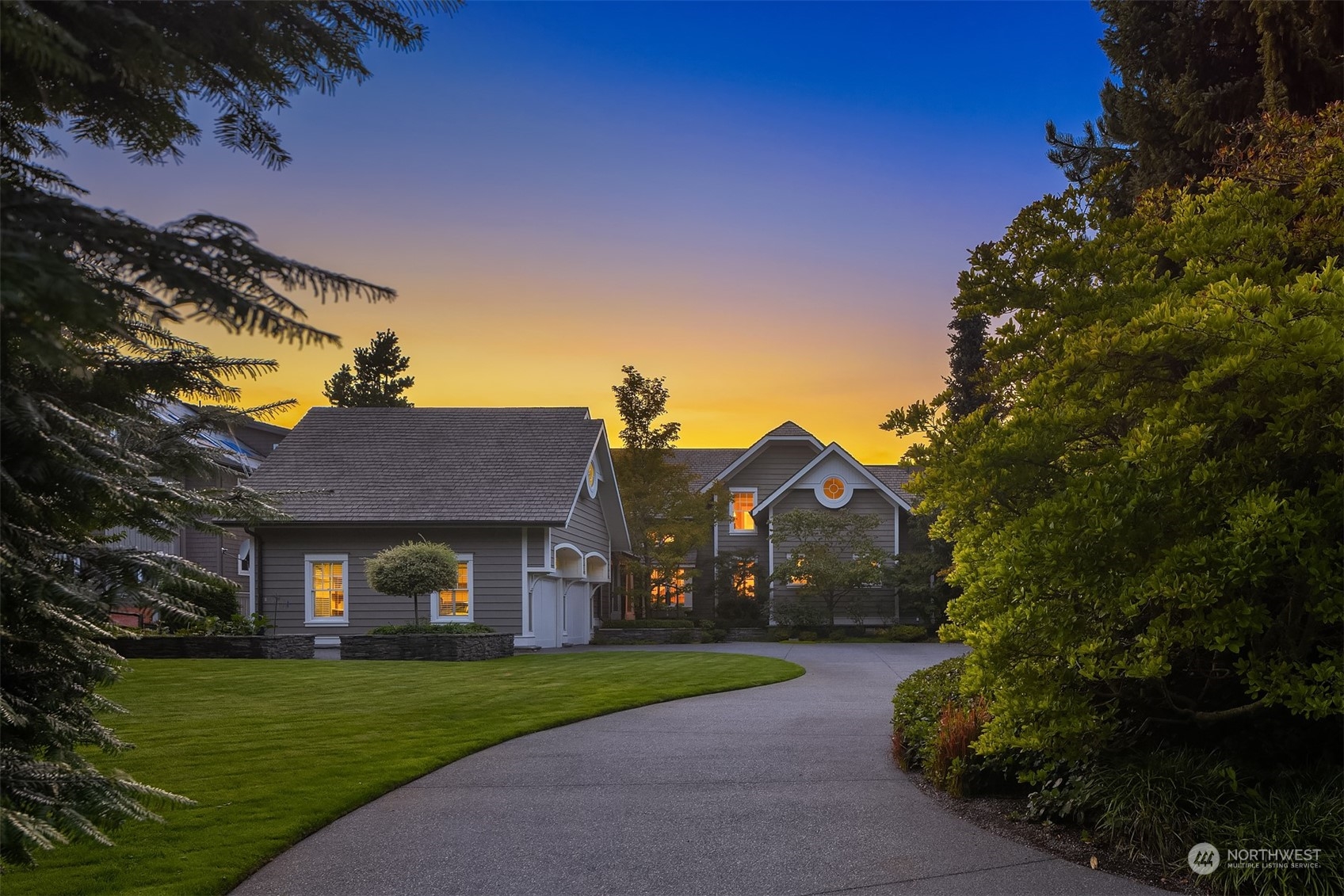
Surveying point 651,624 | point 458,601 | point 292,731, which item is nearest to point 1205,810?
point 292,731

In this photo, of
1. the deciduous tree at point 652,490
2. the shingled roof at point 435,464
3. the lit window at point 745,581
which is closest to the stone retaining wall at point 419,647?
the shingled roof at point 435,464

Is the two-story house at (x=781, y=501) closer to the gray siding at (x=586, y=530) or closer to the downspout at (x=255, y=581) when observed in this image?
the gray siding at (x=586, y=530)

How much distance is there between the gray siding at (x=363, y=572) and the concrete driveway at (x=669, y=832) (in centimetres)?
1408

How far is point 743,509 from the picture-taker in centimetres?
3466

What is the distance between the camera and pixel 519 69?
10844 millimetres

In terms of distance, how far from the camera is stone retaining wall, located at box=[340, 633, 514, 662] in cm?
1989

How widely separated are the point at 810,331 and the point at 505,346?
5871 millimetres

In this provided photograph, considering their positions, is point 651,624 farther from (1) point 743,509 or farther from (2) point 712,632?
(1) point 743,509

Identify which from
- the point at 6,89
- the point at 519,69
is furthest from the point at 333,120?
the point at 519,69

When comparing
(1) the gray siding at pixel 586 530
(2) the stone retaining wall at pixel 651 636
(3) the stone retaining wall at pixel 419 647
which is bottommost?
(2) the stone retaining wall at pixel 651 636

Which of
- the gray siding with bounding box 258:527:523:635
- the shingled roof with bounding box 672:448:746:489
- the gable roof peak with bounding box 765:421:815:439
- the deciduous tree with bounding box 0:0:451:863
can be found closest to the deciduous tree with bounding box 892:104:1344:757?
the deciduous tree with bounding box 0:0:451:863

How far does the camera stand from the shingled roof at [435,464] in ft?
79.3

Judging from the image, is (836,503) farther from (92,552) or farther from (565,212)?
(92,552)

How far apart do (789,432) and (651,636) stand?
10.4m
